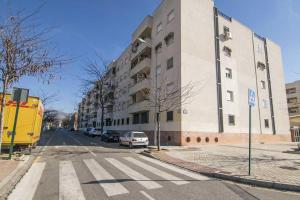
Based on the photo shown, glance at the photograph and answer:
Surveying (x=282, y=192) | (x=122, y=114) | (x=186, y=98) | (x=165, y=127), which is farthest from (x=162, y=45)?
(x=282, y=192)

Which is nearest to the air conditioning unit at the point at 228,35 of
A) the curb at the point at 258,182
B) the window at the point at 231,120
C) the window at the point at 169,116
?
the window at the point at 231,120

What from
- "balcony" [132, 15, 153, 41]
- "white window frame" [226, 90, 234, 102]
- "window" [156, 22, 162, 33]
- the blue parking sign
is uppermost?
"balcony" [132, 15, 153, 41]

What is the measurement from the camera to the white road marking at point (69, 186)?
17.1 feet

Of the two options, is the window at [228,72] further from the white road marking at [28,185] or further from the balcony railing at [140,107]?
the white road marking at [28,185]

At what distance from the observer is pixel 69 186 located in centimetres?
605

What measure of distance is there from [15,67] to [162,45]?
19.9 meters

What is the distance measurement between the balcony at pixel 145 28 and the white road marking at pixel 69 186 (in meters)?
26.0

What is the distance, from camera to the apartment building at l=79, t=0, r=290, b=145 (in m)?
22.6

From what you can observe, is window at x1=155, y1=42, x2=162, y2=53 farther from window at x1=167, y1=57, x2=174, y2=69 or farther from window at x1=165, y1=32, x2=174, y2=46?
window at x1=167, y1=57, x2=174, y2=69

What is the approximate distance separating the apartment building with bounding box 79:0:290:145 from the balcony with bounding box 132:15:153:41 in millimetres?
56

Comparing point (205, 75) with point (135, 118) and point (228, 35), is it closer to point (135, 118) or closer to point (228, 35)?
point (228, 35)

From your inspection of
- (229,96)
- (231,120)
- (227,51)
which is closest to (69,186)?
(231,120)

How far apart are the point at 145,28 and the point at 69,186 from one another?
91.5 feet

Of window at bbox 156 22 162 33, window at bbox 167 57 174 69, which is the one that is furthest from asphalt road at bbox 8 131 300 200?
window at bbox 156 22 162 33
